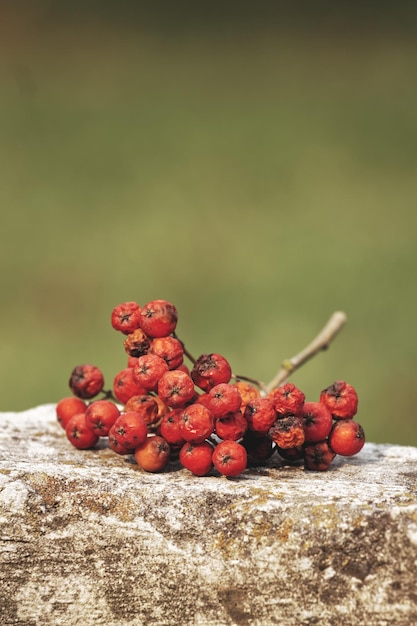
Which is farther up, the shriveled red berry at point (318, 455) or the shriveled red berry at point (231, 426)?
the shriveled red berry at point (231, 426)

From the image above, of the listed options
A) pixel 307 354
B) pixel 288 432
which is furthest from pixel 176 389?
pixel 307 354

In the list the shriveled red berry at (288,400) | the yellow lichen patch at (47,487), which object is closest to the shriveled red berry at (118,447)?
the yellow lichen patch at (47,487)

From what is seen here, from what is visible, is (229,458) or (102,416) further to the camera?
(102,416)

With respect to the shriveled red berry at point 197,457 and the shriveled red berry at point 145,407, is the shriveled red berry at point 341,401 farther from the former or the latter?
the shriveled red berry at point 145,407

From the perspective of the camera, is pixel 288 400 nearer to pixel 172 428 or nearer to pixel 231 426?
pixel 231 426

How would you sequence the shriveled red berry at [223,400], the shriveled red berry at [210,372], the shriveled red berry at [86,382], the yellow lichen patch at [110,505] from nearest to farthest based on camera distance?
the yellow lichen patch at [110,505] → the shriveled red berry at [223,400] → the shriveled red berry at [210,372] → the shriveled red berry at [86,382]

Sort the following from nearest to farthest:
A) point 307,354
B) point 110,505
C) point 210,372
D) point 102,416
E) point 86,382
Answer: point 110,505, point 210,372, point 102,416, point 86,382, point 307,354
